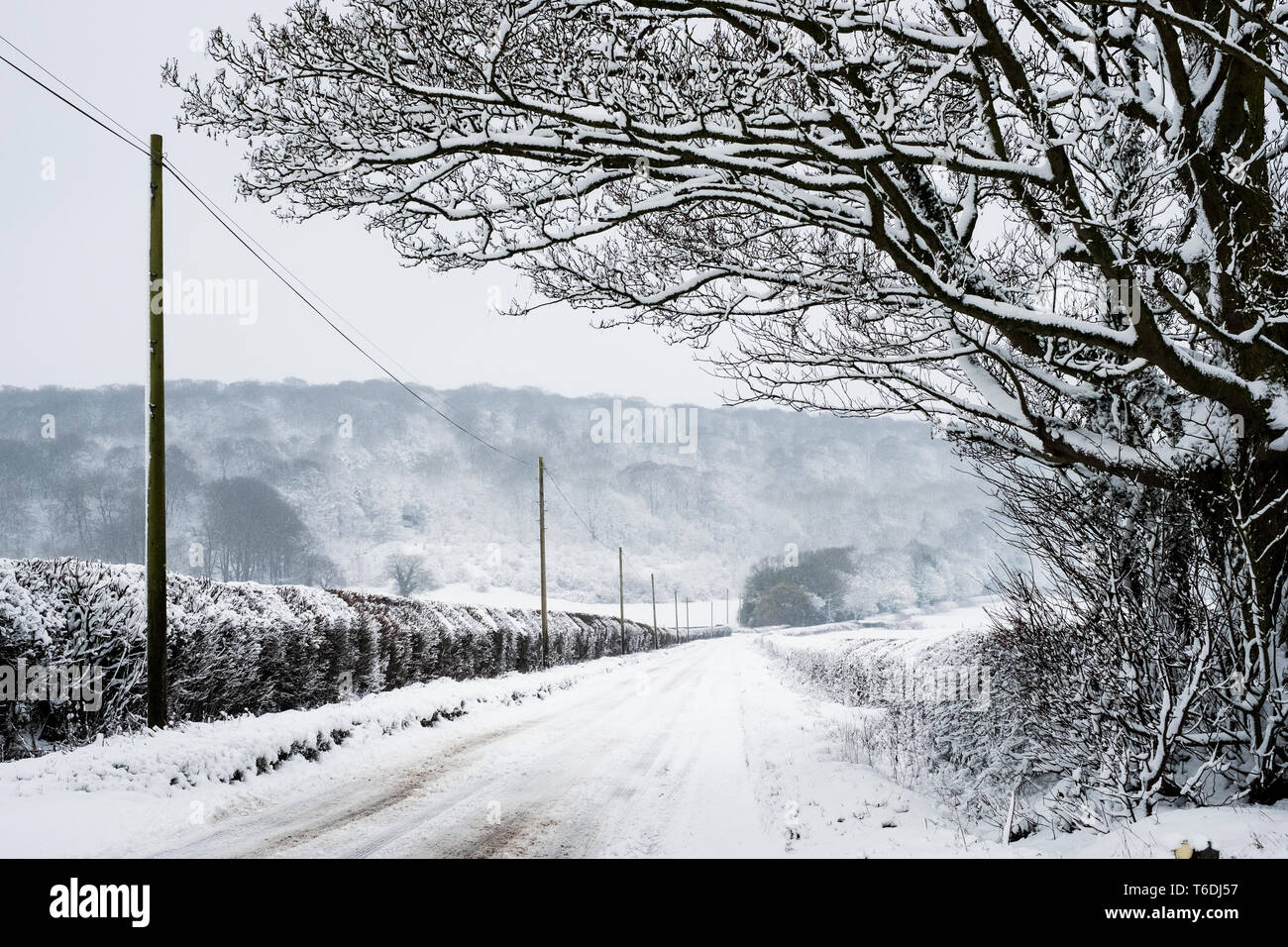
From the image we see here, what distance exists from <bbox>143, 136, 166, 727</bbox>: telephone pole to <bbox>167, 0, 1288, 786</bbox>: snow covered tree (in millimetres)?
4776

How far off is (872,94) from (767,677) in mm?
23075

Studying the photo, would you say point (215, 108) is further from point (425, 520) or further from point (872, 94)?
point (425, 520)

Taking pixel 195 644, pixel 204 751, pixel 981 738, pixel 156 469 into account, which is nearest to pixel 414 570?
pixel 195 644

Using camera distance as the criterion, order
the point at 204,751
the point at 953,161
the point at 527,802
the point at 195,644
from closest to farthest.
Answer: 1. the point at 953,161
2. the point at 527,802
3. the point at 204,751
4. the point at 195,644

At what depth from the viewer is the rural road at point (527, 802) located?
5.60 metres

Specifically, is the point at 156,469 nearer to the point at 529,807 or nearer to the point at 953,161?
the point at 529,807

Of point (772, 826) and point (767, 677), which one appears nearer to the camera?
point (772, 826)

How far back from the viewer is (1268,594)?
543cm

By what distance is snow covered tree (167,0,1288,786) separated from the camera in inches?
208

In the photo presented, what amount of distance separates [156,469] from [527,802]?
6567 millimetres

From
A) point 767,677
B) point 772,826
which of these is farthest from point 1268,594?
point 767,677

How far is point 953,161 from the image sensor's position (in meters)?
5.40

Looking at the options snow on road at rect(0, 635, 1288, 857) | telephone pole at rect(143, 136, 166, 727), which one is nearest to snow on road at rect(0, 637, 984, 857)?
snow on road at rect(0, 635, 1288, 857)
